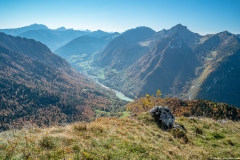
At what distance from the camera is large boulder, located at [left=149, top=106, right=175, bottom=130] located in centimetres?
2305

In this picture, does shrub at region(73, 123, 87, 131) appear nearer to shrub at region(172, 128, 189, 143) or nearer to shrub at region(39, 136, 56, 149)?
shrub at region(39, 136, 56, 149)

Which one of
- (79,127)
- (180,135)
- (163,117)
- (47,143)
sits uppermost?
(47,143)

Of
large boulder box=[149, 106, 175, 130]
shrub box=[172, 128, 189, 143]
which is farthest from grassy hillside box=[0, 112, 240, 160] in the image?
large boulder box=[149, 106, 175, 130]

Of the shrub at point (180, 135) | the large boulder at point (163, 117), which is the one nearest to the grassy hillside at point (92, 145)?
the shrub at point (180, 135)

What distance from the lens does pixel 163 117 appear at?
24.1 metres

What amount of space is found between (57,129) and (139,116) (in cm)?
1278

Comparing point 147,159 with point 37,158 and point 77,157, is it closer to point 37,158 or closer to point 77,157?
point 77,157

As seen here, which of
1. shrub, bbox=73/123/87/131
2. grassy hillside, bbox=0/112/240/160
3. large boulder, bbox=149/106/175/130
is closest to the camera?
grassy hillside, bbox=0/112/240/160

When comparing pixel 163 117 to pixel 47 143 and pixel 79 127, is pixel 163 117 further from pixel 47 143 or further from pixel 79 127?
pixel 47 143

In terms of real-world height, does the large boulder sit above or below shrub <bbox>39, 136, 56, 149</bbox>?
below

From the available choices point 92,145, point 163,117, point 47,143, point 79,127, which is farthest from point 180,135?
point 47,143

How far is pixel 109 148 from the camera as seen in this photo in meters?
11.9

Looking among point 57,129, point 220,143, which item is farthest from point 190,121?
point 57,129

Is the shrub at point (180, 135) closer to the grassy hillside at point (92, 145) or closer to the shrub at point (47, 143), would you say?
the grassy hillside at point (92, 145)
